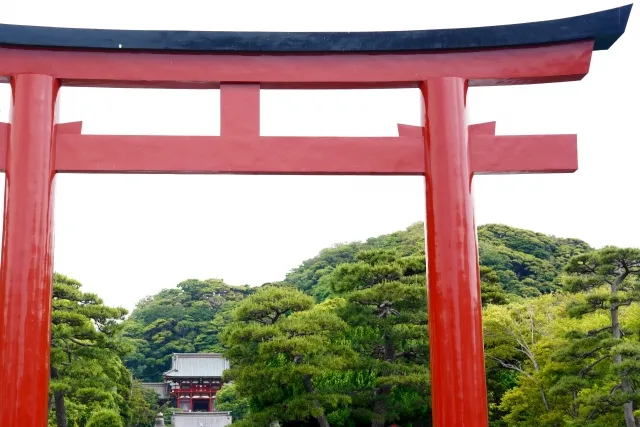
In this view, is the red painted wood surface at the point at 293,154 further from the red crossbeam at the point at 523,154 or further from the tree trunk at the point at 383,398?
the tree trunk at the point at 383,398

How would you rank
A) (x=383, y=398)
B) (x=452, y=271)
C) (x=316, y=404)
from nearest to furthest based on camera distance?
(x=452, y=271)
(x=316, y=404)
(x=383, y=398)

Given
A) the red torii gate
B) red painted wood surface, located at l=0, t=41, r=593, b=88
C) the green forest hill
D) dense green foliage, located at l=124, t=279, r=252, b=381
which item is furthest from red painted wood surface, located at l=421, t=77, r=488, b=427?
dense green foliage, located at l=124, t=279, r=252, b=381

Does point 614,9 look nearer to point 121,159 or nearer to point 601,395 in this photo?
point 121,159

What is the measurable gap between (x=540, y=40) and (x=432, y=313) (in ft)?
7.44

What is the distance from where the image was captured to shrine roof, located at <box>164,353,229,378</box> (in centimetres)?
3762

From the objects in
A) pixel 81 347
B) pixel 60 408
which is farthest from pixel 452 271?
pixel 60 408

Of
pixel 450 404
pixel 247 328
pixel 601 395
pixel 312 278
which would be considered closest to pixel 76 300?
pixel 247 328

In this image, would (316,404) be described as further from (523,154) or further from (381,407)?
(523,154)

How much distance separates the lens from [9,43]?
589 centimetres

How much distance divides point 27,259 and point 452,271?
9.84 feet

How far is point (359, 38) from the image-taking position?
Result: 612 cm

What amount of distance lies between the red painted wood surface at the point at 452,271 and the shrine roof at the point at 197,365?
3276 cm

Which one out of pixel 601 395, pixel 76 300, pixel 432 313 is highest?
pixel 76 300

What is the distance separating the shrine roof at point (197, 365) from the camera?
37.6 metres
